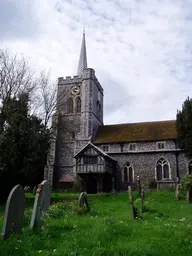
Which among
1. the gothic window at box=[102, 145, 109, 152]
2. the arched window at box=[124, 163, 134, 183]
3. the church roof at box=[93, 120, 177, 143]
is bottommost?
the arched window at box=[124, 163, 134, 183]

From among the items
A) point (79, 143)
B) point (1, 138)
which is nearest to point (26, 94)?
point (1, 138)

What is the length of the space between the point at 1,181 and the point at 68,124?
16.7 metres

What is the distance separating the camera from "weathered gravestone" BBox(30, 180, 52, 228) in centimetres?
643

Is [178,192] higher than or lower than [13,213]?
higher

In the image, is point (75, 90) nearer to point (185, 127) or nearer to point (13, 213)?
point (185, 127)

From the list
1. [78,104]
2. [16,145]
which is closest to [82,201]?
[16,145]

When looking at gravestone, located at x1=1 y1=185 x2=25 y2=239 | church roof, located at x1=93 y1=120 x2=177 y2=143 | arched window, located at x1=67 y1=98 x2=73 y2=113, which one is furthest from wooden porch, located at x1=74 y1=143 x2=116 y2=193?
gravestone, located at x1=1 y1=185 x2=25 y2=239

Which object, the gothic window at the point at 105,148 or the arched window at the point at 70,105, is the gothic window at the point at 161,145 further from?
the arched window at the point at 70,105

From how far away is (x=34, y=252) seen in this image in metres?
4.57

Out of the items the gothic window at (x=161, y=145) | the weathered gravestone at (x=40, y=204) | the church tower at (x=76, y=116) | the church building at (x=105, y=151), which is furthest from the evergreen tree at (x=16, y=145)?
the gothic window at (x=161, y=145)

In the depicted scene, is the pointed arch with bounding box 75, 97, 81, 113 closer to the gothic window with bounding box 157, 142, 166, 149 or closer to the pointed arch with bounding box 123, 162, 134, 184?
the pointed arch with bounding box 123, 162, 134, 184

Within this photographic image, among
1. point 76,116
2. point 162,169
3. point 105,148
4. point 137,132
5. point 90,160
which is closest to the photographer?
point 90,160

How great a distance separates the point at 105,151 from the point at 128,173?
3.51 metres

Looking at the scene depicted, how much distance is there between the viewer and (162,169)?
28.2 m
